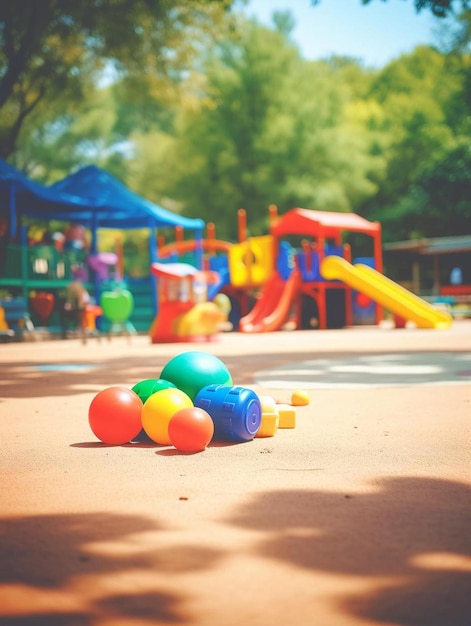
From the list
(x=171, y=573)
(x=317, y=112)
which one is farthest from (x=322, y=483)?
(x=317, y=112)

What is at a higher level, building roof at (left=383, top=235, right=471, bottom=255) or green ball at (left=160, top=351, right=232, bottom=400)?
building roof at (left=383, top=235, right=471, bottom=255)

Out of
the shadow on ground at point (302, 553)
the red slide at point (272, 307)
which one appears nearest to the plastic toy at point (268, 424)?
the shadow on ground at point (302, 553)

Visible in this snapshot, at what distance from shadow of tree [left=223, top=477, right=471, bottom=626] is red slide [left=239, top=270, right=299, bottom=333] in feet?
72.6

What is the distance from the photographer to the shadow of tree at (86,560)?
2.62 meters

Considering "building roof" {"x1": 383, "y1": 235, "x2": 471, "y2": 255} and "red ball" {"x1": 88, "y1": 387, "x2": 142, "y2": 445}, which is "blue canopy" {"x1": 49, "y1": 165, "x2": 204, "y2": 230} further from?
"red ball" {"x1": 88, "y1": 387, "x2": 142, "y2": 445}

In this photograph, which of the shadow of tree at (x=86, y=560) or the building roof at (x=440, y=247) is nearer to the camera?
the shadow of tree at (x=86, y=560)

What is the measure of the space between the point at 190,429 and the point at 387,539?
7.48ft

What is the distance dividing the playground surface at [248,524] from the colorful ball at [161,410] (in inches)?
5.3

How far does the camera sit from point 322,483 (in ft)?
14.7

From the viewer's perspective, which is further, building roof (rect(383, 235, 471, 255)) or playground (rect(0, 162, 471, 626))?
building roof (rect(383, 235, 471, 255))

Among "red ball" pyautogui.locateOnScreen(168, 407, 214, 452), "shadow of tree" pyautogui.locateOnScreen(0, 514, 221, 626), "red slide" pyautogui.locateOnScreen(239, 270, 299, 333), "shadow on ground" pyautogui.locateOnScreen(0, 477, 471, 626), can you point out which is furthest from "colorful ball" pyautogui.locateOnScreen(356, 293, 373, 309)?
"shadow of tree" pyautogui.locateOnScreen(0, 514, 221, 626)

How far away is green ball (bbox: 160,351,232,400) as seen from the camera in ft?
20.9

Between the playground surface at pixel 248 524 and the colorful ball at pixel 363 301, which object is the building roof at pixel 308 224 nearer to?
the colorful ball at pixel 363 301

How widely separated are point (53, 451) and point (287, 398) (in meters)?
3.21
